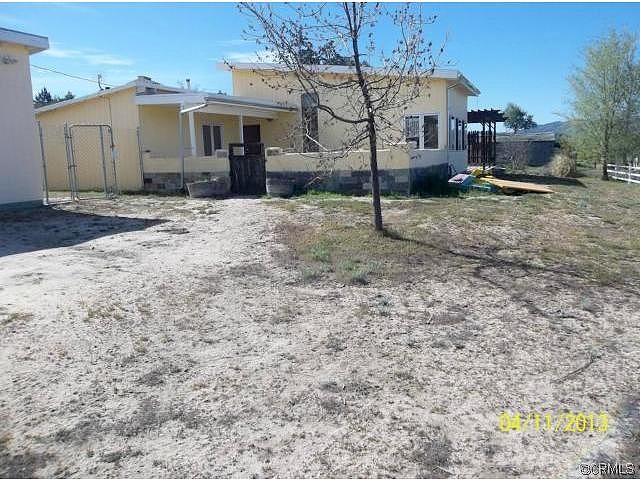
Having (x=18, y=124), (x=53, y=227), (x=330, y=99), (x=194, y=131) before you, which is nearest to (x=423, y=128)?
(x=330, y=99)

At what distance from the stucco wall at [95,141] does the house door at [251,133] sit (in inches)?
183

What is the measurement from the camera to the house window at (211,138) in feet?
62.4

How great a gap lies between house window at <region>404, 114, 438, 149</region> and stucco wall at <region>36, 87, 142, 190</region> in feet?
28.9

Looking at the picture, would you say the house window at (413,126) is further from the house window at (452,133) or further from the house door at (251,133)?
the house door at (251,133)

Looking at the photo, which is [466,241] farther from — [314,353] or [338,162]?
[338,162]

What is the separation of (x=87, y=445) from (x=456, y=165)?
722 inches

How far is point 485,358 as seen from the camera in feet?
14.1

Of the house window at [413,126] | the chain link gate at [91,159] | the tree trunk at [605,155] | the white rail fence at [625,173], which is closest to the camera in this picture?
the chain link gate at [91,159]

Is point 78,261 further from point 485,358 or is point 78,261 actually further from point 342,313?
point 485,358

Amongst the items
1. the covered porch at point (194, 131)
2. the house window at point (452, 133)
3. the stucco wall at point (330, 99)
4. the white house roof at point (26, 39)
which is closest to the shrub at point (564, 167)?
the stucco wall at point (330, 99)

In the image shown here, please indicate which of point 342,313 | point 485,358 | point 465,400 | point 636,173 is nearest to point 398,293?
point 342,313

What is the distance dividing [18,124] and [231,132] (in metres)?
9.08
